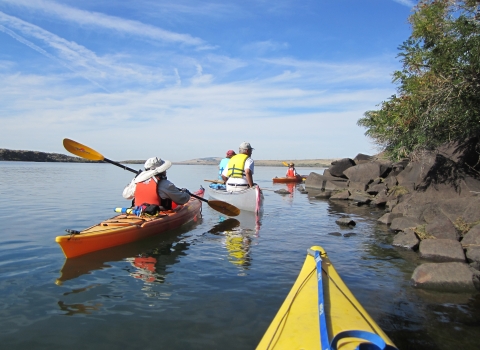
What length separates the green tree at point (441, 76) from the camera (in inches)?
385

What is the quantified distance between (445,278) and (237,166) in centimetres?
817

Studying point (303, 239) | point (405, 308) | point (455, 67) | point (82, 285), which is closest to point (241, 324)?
point (405, 308)

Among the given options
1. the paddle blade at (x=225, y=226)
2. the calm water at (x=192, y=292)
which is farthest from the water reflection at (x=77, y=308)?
the paddle blade at (x=225, y=226)

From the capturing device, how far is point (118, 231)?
299 inches

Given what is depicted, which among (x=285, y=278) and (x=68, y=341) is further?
(x=285, y=278)

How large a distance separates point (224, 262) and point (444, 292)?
3706 mm

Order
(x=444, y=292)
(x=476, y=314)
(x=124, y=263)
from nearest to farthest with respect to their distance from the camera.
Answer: (x=476, y=314) < (x=444, y=292) < (x=124, y=263)

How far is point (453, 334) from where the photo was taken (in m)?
4.21

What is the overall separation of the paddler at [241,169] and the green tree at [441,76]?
5024 millimetres

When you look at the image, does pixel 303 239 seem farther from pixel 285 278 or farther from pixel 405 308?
pixel 405 308

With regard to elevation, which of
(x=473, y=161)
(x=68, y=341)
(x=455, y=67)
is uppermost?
(x=455, y=67)

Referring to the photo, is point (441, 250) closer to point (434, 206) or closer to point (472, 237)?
point (472, 237)

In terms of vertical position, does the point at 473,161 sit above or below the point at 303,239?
above

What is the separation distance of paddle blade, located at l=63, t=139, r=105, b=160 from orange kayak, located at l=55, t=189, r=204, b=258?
287cm
